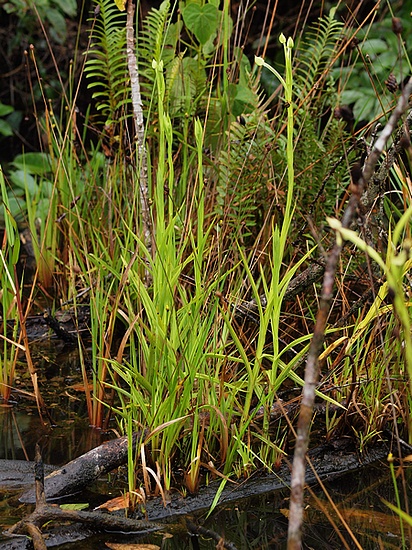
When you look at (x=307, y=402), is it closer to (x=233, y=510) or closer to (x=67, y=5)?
(x=233, y=510)

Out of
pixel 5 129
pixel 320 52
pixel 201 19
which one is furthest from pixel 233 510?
pixel 5 129

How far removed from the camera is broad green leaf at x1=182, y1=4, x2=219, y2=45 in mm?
1901

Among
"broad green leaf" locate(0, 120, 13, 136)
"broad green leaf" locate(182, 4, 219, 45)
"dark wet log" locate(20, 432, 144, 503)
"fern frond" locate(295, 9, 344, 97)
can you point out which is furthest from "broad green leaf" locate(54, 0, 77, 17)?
"dark wet log" locate(20, 432, 144, 503)

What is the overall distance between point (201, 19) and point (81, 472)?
1241 mm

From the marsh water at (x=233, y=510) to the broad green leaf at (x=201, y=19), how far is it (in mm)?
1076

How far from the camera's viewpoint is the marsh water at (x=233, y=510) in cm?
124

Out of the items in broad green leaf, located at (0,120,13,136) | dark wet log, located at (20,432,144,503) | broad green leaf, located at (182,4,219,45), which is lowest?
broad green leaf, located at (0,120,13,136)

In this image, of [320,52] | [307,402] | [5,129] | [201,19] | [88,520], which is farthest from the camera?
[5,129]

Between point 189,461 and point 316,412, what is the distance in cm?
34

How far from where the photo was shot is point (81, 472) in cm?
139

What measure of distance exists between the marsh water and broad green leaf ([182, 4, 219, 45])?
3.53ft

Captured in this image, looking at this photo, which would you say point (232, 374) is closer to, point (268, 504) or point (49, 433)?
point (268, 504)

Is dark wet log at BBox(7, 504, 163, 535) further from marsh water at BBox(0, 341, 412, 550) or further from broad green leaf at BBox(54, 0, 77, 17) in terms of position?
broad green leaf at BBox(54, 0, 77, 17)

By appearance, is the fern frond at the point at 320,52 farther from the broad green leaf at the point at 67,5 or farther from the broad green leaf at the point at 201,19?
the broad green leaf at the point at 67,5
